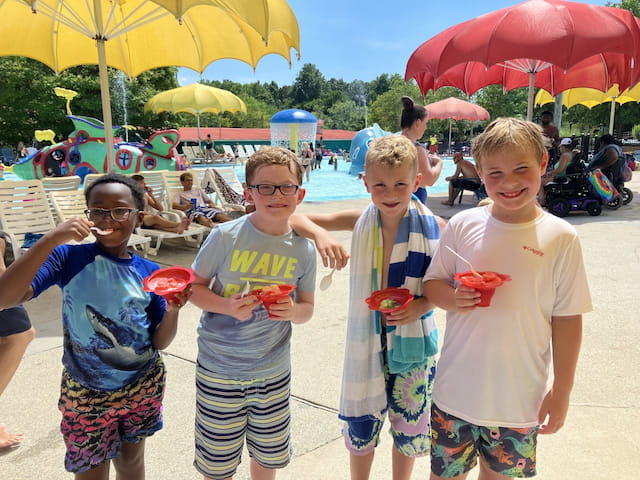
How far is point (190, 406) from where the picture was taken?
295 centimetres

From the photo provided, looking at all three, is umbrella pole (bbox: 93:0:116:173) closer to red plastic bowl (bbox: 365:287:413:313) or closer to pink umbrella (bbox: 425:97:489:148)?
red plastic bowl (bbox: 365:287:413:313)

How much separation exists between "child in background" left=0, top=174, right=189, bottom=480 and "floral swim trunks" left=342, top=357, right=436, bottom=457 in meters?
0.87

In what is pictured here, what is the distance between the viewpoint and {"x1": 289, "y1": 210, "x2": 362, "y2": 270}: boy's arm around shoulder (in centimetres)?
181

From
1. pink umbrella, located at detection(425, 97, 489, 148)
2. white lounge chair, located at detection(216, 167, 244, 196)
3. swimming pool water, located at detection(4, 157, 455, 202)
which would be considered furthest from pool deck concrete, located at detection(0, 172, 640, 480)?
pink umbrella, located at detection(425, 97, 489, 148)

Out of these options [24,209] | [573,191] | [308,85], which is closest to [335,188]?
[573,191]

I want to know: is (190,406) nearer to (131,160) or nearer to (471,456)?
(471,456)

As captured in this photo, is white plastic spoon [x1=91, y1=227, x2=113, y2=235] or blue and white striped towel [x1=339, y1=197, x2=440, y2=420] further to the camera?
blue and white striped towel [x1=339, y1=197, x2=440, y2=420]

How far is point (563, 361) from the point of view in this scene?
1.62 metres

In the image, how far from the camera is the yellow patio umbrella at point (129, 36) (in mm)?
5539

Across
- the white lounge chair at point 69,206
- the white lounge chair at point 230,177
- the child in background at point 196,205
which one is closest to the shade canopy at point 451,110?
the white lounge chair at point 230,177

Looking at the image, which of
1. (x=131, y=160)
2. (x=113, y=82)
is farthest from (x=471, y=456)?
(x=113, y=82)

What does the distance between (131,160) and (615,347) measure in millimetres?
14760

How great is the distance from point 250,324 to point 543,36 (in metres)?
9.39

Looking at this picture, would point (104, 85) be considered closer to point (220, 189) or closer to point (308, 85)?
point (220, 189)
